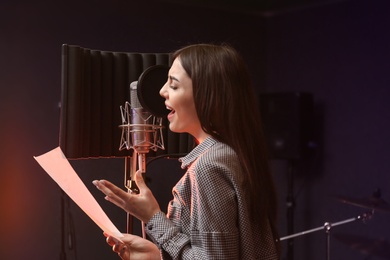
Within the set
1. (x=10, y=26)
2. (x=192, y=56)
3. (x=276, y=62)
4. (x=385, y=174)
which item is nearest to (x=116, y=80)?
(x=192, y=56)

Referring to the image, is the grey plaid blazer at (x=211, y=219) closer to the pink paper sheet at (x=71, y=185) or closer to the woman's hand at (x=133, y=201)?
the woman's hand at (x=133, y=201)

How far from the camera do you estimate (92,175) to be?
14.3 feet

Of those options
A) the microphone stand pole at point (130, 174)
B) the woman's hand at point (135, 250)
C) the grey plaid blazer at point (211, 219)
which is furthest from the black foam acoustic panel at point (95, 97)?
the grey plaid blazer at point (211, 219)

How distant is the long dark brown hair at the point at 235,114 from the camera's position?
1.36 m

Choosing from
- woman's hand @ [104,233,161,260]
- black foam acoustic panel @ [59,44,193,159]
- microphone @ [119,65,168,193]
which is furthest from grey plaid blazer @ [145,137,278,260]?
black foam acoustic panel @ [59,44,193,159]

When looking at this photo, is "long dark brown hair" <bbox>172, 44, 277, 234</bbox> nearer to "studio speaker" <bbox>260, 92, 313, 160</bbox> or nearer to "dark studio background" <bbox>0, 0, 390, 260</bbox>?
"dark studio background" <bbox>0, 0, 390, 260</bbox>

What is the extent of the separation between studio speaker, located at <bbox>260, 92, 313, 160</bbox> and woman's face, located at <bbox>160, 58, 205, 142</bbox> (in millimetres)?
3088

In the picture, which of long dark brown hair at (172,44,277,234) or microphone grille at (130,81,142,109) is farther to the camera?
microphone grille at (130,81,142,109)

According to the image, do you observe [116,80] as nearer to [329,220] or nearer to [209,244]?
[209,244]

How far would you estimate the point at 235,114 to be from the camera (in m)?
1.38

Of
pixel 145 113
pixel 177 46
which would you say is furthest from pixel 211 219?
pixel 177 46

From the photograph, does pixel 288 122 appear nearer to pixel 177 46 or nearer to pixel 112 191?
pixel 177 46

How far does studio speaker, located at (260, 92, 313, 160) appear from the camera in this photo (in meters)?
4.54

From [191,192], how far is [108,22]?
3.28m
